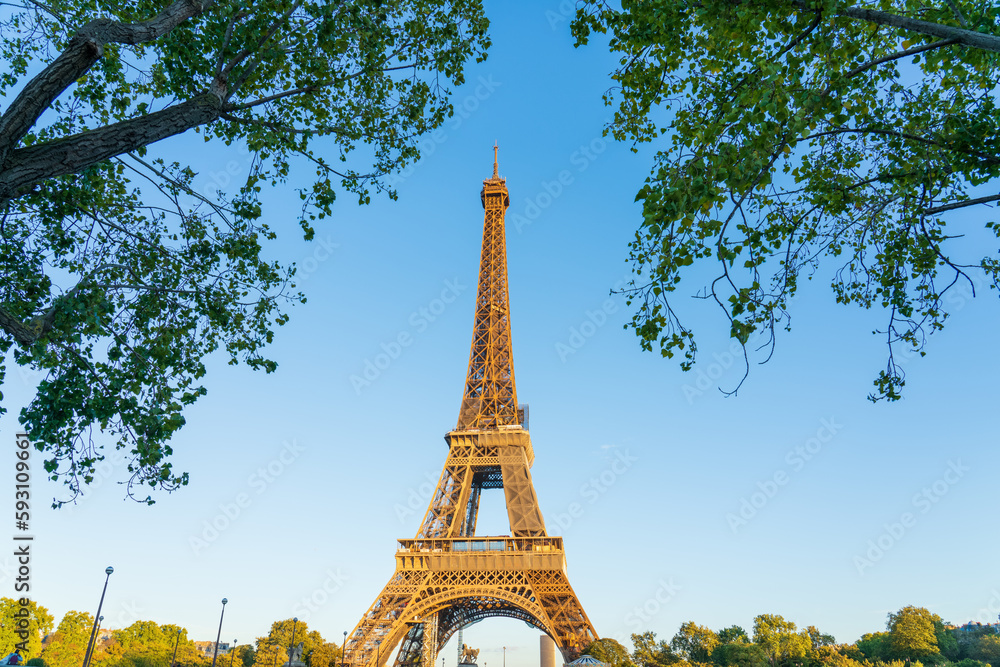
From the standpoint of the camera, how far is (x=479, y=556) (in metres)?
36.6

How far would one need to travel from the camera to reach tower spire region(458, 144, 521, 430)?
44938mm

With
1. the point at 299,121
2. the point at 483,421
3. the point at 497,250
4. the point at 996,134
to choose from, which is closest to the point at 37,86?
the point at 299,121

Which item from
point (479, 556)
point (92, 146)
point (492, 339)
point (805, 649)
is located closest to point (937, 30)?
point (92, 146)

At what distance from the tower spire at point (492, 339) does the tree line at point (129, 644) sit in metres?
18.9

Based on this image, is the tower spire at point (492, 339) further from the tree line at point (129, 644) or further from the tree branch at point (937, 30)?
the tree branch at point (937, 30)

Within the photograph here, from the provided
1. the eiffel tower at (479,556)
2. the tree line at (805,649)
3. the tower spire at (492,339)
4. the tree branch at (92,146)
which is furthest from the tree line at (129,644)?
the tree branch at (92,146)

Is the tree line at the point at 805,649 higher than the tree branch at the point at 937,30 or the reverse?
the reverse

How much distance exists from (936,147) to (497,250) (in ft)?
147

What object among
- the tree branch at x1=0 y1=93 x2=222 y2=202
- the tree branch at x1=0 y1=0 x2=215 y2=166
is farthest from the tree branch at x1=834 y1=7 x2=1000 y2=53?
the tree branch at x1=0 y1=0 x2=215 y2=166

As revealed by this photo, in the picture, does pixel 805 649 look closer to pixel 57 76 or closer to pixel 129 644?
pixel 57 76

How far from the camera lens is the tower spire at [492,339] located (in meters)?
44.9

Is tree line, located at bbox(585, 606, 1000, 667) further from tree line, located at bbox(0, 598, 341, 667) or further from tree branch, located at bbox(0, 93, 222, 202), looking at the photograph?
tree branch, located at bbox(0, 93, 222, 202)

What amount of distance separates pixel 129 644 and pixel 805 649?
59386 mm

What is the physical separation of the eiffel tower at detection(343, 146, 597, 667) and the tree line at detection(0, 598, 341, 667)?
952 cm
